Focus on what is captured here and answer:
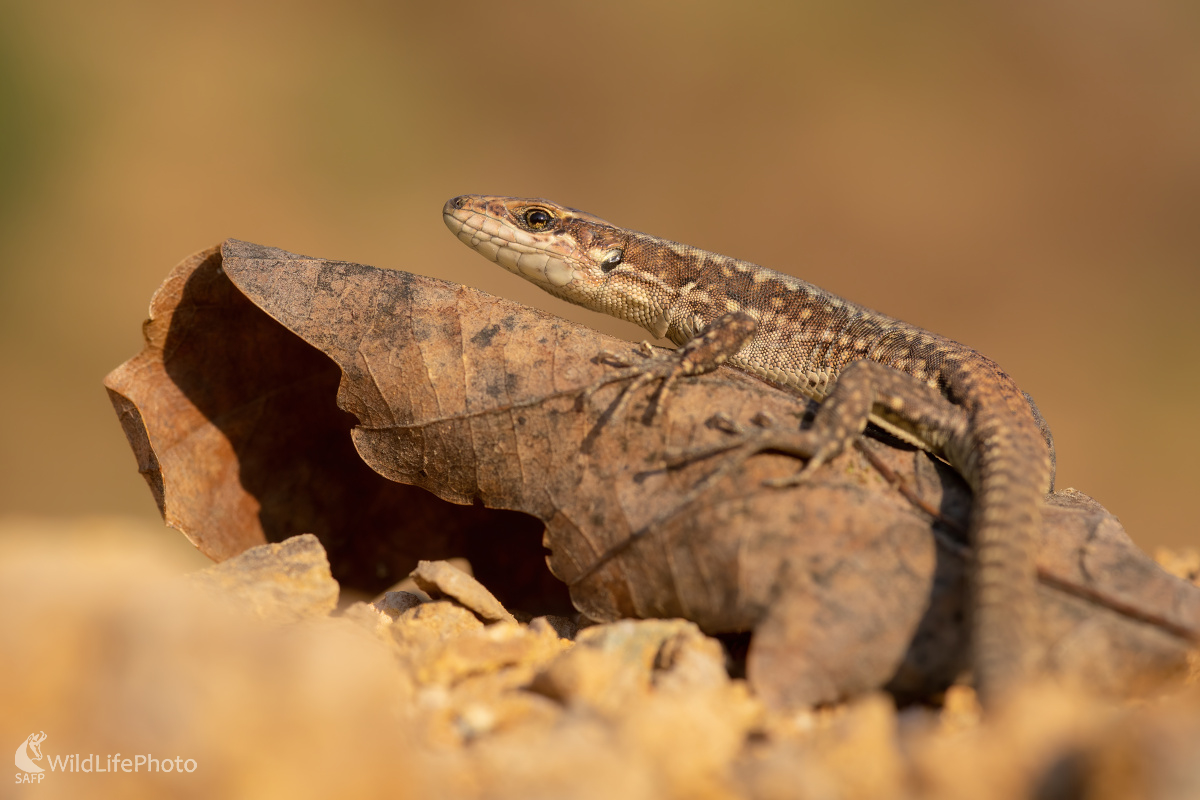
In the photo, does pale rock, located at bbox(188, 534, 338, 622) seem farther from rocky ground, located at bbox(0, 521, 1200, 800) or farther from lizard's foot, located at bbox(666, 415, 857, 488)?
lizard's foot, located at bbox(666, 415, 857, 488)

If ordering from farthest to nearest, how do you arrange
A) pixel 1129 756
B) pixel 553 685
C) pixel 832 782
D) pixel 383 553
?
pixel 383 553 → pixel 553 685 → pixel 832 782 → pixel 1129 756

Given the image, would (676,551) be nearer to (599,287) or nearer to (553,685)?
(553,685)

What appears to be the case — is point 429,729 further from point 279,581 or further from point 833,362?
point 833,362

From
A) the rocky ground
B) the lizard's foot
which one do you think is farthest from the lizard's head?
the rocky ground

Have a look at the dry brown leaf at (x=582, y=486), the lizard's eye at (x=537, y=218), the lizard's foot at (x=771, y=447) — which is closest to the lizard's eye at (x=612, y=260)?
the lizard's eye at (x=537, y=218)

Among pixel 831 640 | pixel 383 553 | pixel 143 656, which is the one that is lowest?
pixel 383 553

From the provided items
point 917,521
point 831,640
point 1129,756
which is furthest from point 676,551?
point 1129,756

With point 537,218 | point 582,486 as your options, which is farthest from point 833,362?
point 582,486

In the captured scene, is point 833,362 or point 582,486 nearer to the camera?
point 582,486
